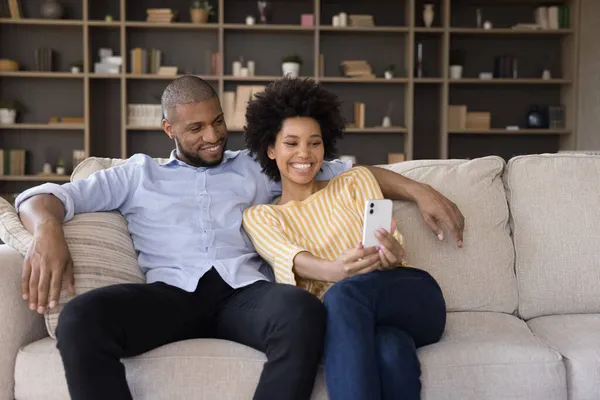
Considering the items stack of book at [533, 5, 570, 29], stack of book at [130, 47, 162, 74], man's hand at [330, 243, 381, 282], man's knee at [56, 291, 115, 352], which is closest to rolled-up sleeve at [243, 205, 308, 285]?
man's hand at [330, 243, 381, 282]

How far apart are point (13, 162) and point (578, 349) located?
483 cm

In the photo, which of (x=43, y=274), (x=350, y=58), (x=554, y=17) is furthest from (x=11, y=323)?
(x=554, y=17)

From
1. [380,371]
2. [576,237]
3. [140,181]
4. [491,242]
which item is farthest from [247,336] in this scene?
[576,237]

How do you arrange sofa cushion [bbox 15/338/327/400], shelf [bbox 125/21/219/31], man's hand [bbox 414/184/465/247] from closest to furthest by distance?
sofa cushion [bbox 15/338/327/400], man's hand [bbox 414/184/465/247], shelf [bbox 125/21/219/31]

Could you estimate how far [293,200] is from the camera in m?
2.07

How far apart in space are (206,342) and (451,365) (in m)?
0.60

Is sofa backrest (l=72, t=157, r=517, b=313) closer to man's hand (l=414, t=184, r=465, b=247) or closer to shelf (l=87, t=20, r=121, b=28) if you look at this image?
man's hand (l=414, t=184, r=465, b=247)

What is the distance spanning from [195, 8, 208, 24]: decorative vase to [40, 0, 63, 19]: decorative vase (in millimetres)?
1022

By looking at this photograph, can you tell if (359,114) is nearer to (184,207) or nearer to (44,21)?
(44,21)

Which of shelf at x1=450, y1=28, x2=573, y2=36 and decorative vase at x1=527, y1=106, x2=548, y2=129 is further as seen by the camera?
decorative vase at x1=527, y1=106, x2=548, y2=129

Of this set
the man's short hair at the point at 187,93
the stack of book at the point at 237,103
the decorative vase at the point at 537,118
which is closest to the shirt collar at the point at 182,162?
the man's short hair at the point at 187,93

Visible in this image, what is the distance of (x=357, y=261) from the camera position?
1744 millimetres

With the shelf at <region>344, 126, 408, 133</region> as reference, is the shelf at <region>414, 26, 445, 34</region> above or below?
above

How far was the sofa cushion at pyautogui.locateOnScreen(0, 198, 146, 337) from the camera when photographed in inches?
71.7
